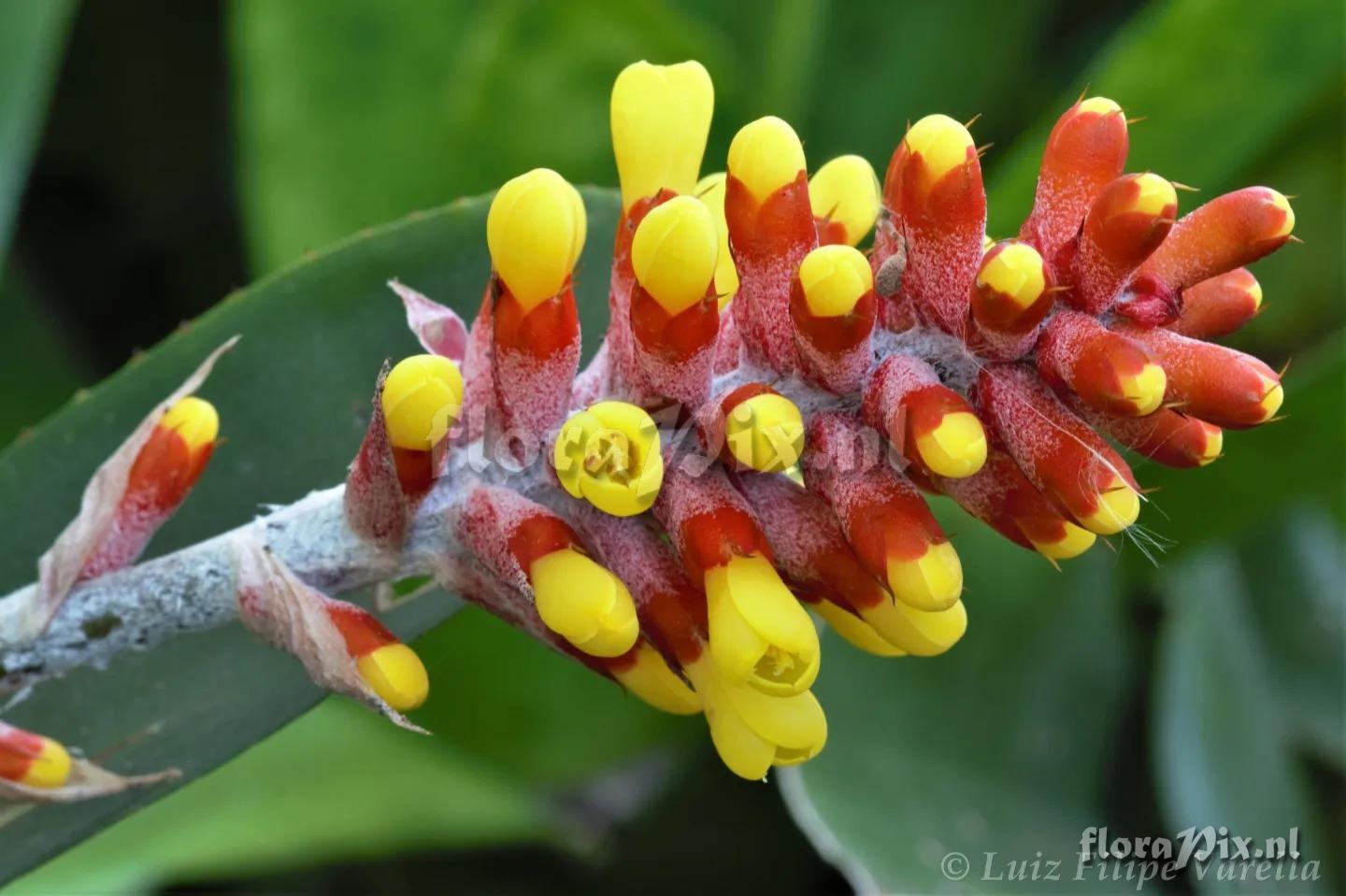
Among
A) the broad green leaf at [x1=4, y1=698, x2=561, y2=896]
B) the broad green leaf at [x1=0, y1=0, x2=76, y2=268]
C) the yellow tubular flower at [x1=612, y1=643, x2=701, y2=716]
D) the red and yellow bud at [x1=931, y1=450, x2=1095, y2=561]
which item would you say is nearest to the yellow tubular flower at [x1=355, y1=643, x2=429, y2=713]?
the yellow tubular flower at [x1=612, y1=643, x2=701, y2=716]

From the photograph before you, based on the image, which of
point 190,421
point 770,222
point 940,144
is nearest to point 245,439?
point 190,421

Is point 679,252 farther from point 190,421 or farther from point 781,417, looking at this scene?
point 190,421

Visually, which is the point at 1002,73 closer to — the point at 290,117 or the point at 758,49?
the point at 758,49

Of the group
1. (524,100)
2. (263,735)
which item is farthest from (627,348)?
(524,100)

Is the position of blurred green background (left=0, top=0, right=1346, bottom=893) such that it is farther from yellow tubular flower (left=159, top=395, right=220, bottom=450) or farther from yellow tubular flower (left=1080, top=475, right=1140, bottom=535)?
yellow tubular flower (left=1080, top=475, right=1140, bottom=535)

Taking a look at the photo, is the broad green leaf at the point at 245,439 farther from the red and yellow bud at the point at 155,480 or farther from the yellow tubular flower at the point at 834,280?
the yellow tubular flower at the point at 834,280
